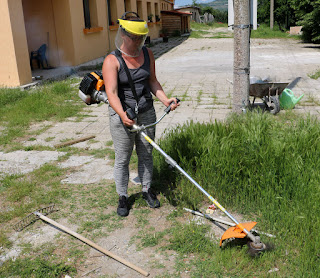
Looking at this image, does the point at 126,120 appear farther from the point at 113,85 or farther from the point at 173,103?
the point at 173,103

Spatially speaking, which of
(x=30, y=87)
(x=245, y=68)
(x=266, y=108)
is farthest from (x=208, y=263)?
(x=30, y=87)

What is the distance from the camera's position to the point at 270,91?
6.70 m

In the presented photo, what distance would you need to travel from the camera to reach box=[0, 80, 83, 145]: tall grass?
266 inches

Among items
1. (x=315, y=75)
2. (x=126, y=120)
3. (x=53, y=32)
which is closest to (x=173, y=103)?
(x=126, y=120)

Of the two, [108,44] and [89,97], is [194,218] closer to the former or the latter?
[89,97]

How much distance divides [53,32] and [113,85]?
10.2m

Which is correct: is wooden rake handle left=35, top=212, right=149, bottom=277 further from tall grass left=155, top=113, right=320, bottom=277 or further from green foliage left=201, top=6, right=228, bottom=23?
green foliage left=201, top=6, right=228, bottom=23

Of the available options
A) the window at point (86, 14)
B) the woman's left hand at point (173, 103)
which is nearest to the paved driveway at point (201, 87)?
the woman's left hand at point (173, 103)

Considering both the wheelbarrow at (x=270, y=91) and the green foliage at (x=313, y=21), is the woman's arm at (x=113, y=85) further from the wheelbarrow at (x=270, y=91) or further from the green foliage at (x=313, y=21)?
the green foliage at (x=313, y=21)

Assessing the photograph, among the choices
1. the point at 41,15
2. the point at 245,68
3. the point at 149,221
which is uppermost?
the point at 41,15

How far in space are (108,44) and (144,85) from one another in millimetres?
13029

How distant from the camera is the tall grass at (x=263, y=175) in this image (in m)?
3.04

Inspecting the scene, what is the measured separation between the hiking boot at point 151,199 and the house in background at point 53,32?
6375 millimetres

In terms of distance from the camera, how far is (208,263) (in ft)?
9.61
